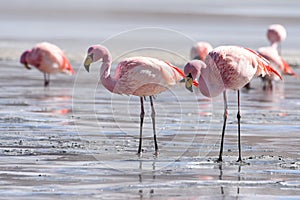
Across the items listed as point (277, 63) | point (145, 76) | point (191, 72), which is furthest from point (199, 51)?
point (191, 72)

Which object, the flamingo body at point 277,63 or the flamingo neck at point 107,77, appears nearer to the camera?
the flamingo neck at point 107,77

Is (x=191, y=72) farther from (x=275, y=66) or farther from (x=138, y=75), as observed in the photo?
(x=275, y=66)

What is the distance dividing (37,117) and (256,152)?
4.21 metres

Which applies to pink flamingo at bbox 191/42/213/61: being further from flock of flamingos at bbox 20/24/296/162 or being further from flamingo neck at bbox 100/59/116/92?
flamingo neck at bbox 100/59/116/92

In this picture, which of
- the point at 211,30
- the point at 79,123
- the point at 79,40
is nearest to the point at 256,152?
the point at 79,123

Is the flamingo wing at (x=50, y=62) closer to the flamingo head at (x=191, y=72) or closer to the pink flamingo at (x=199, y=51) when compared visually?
the pink flamingo at (x=199, y=51)

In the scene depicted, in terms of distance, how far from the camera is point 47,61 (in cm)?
2236

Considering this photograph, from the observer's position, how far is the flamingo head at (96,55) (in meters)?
12.6

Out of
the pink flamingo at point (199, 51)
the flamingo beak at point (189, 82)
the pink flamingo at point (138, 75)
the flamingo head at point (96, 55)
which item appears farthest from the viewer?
the pink flamingo at point (199, 51)

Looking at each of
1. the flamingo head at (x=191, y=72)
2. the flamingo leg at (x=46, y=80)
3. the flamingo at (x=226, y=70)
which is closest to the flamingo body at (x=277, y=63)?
the flamingo leg at (x=46, y=80)

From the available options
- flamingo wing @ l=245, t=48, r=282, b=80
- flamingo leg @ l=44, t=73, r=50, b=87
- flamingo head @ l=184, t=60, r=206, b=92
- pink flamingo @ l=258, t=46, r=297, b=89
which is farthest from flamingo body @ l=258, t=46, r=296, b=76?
flamingo head @ l=184, t=60, r=206, b=92

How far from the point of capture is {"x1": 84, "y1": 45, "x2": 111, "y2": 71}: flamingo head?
1259 centimetres

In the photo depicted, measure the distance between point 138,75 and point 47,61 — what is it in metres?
10.2

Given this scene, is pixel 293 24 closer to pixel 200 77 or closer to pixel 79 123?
pixel 79 123
